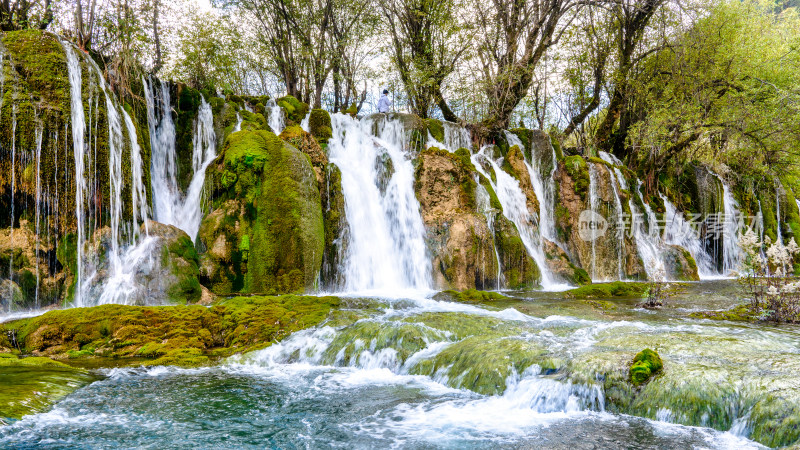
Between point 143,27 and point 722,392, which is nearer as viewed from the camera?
point 722,392

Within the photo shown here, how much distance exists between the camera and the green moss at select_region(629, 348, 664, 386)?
435cm

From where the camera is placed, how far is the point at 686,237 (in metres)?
21.9

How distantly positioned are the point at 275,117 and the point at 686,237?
764 inches

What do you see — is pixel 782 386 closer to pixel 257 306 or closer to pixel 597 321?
pixel 597 321

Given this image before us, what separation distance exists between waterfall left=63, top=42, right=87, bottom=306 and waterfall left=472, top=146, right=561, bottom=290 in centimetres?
1171

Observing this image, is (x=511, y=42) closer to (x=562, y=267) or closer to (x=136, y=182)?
(x=562, y=267)

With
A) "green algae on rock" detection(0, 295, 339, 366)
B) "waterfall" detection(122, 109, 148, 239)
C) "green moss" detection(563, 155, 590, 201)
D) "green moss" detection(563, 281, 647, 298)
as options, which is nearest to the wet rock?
"green moss" detection(563, 281, 647, 298)

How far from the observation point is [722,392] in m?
3.98

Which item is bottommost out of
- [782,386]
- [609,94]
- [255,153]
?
[782,386]

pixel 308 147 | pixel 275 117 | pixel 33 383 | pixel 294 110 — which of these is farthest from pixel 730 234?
pixel 33 383

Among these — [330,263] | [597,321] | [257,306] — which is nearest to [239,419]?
[257,306]

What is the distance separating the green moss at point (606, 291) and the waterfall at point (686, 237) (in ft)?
34.0

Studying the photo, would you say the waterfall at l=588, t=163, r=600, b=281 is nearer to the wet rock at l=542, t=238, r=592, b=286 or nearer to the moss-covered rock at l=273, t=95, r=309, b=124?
the wet rock at l=542, t=238, r=592, b=286

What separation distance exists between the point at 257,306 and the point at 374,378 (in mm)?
3332
